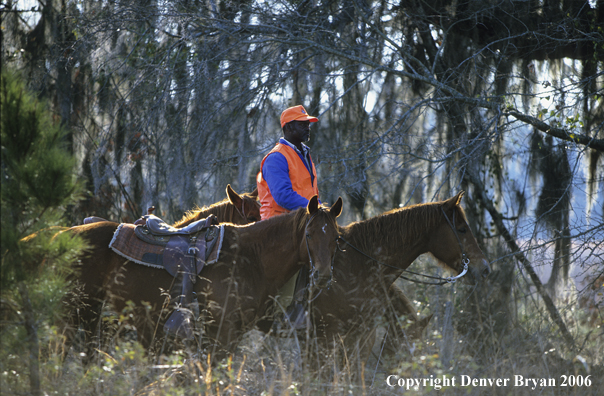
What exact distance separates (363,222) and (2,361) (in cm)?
272

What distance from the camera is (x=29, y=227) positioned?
8.14ft

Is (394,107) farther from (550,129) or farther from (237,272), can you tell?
(237,272)

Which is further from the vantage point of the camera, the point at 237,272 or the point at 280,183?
the point at 280,183

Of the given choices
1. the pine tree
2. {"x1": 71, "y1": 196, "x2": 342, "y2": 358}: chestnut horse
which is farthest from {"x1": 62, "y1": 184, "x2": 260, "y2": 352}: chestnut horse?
the pine tree

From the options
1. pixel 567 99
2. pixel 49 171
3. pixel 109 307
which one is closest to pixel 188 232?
pixel 109 307

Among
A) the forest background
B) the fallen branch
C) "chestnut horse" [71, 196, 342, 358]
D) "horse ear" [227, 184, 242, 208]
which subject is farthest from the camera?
the forest background

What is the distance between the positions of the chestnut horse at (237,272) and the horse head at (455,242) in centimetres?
108

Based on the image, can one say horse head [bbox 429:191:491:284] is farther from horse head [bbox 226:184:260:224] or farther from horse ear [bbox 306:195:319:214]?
horse head [bbox 226:184:260:224]

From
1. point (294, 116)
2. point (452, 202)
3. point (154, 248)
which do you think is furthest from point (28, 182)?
point (452, 202)

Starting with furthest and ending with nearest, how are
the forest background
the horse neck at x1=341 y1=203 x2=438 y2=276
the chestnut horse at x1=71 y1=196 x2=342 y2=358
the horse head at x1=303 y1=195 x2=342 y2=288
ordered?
the forest background, the horse neck at x1=341 y1=203 x2=438 y2=276, the chestnut horse at x1=71 y1=196 x2=342 y2=358, the horse head at x1=303 y1=195 x2=342 y2=288

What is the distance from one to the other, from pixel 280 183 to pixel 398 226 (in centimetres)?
106

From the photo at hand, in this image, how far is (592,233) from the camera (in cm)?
486

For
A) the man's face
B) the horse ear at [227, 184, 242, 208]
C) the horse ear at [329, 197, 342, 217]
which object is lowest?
the horse ear at [329, 197, 342, 217]

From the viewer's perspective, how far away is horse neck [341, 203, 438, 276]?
4105mm
